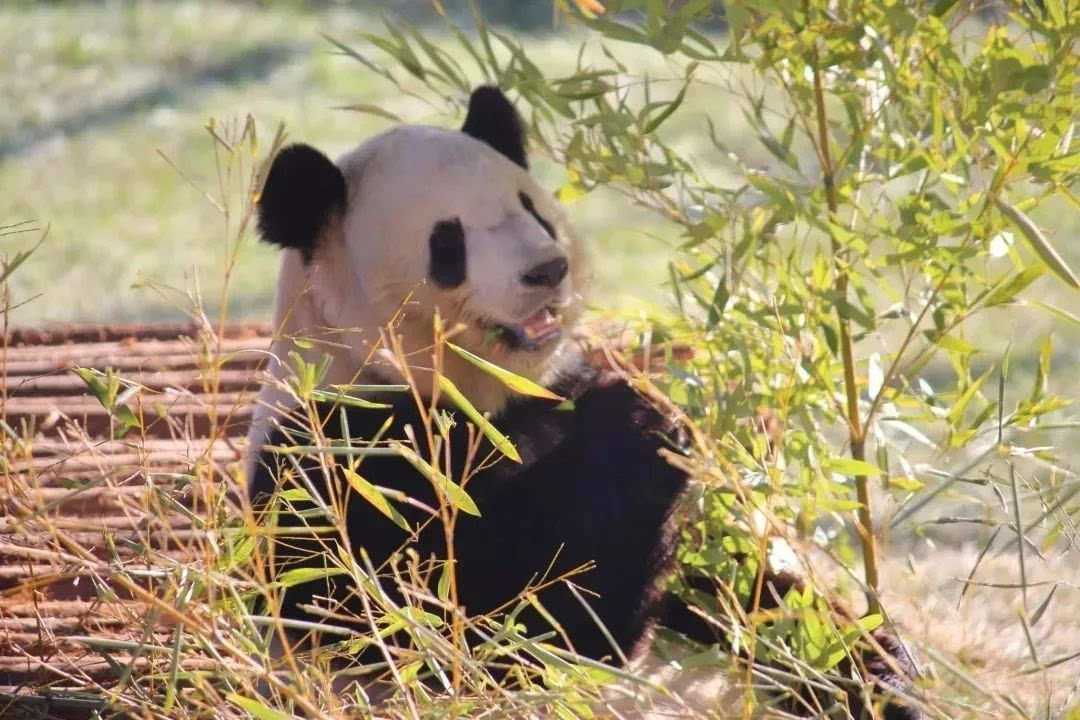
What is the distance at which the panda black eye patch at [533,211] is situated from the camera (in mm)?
1815

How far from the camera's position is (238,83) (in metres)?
6.39

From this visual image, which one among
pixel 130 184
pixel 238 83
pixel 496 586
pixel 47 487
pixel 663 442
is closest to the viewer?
pixel 496 586

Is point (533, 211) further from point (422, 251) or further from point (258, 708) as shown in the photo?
point (258, 708)

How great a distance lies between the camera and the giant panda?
168 cm

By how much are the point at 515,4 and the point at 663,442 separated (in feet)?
19.4

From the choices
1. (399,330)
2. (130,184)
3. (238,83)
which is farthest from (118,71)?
(399,330)

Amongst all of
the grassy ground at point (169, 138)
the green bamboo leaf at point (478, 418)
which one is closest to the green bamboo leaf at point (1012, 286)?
the green bamboo leaf at point (478, 418)

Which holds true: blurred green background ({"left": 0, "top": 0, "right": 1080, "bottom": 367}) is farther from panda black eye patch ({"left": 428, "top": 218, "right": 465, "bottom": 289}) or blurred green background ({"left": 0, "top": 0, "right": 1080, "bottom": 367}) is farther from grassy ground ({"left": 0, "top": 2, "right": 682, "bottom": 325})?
panda black eye patch ({"left": 428, "top": 218, "right": 465, "bottom": 289})

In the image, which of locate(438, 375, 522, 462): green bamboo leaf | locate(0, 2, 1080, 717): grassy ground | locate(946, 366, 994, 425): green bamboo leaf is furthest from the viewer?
locate(0, 2, 1080, 717): grassy ground

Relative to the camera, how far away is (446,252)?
1746 millimetres

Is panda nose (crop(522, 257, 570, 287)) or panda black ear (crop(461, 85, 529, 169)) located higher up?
panda black ear (crop(461, 85, 529, 169))

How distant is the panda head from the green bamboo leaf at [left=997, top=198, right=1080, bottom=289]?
1.77 ft

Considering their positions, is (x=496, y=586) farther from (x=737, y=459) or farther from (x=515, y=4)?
(x=515, y=4)

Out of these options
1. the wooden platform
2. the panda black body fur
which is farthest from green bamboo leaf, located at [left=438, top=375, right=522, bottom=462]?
the panda black body fur
